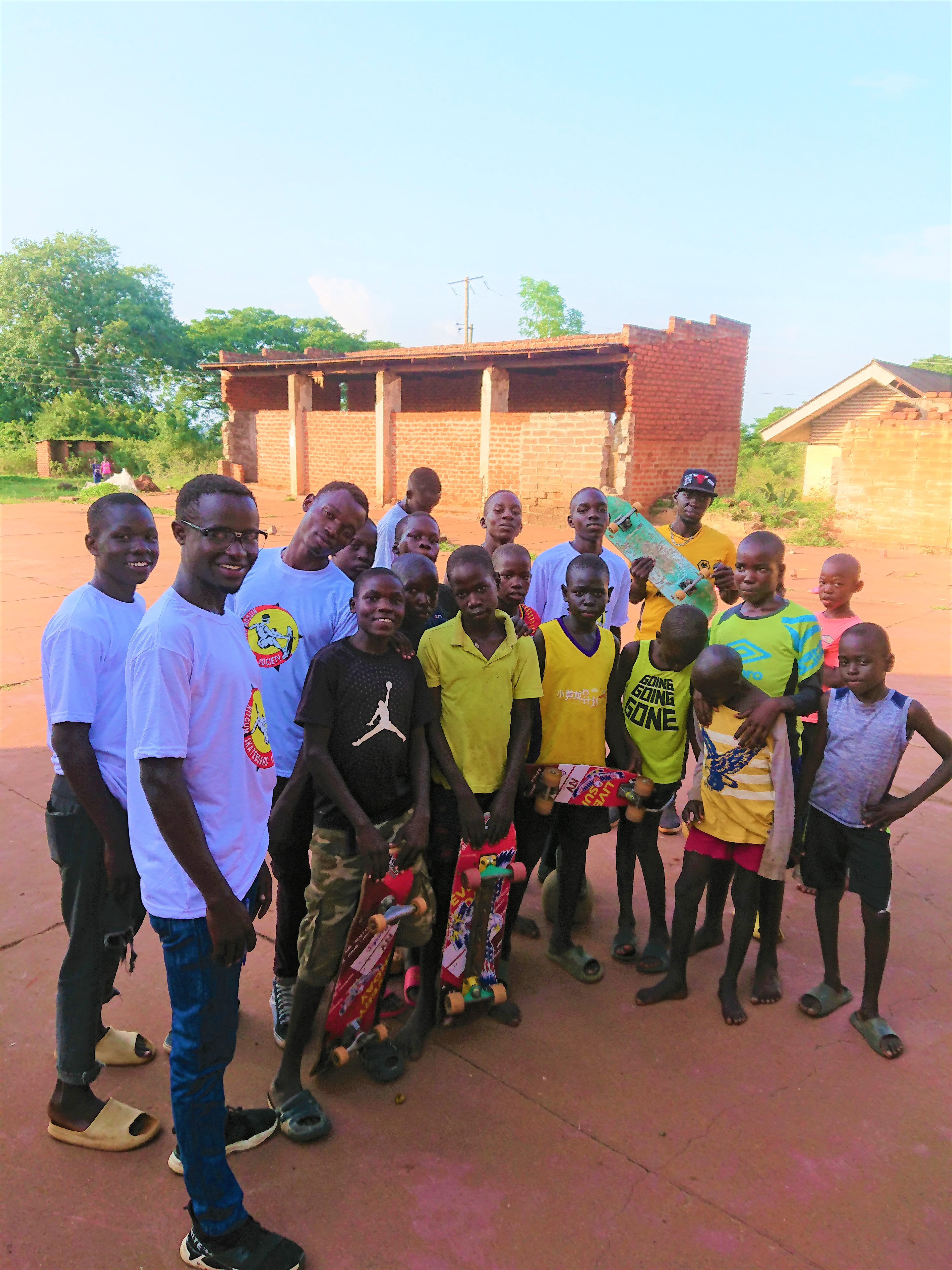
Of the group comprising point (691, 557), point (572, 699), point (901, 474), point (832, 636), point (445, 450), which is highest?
point (445, 450)

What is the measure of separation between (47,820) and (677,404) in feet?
53.1

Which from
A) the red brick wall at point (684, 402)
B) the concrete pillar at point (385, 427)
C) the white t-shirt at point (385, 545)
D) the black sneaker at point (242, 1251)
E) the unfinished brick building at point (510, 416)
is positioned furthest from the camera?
the concrete pillar at point (385, 427)

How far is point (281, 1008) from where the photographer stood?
271cm

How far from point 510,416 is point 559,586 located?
13.6 metres

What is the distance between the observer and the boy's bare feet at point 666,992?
293 centimetres

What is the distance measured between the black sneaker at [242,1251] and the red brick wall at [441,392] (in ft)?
65.3

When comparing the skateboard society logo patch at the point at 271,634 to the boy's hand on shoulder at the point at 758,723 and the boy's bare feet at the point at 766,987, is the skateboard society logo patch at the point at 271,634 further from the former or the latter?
the boy's bare feet at the point at 766,987

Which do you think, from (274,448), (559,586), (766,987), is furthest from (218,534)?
(274,448)

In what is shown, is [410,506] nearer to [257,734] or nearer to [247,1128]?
[257,734]

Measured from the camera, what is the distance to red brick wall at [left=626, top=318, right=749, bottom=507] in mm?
15648

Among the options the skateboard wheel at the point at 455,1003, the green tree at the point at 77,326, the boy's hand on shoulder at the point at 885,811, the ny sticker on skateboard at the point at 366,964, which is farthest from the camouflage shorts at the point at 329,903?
the green tree at the point at 77,326

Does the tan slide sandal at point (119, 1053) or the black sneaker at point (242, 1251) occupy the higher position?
the black sneaker at point (242, 1251)

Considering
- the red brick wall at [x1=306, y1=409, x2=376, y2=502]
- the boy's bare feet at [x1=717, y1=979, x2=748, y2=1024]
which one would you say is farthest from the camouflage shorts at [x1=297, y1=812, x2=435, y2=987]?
the red brick wall at [x1=306, y1=409, x2=376, y2=502]

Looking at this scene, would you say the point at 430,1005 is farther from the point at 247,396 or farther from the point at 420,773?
the point at 247,396
